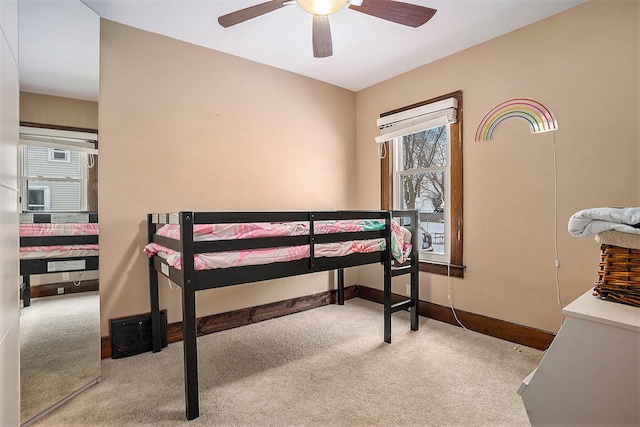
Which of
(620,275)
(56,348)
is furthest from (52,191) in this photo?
(620,275)

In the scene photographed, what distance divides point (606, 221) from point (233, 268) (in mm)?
1695

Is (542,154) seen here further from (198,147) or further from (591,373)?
(198,147)

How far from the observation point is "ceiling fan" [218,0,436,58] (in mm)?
1739

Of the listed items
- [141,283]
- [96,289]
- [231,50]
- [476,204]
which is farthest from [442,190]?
[96,289]

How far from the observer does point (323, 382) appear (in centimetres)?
201

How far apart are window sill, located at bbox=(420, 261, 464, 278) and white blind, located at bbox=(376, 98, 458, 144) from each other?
1258 millimetres

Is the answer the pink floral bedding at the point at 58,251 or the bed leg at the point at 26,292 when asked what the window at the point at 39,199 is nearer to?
the pink floral bedding at the point at 58,251

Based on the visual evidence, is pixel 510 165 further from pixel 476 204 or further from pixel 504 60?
pixel 504 60

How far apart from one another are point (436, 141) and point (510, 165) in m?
0.79

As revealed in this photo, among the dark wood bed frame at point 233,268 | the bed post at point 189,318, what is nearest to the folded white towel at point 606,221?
the dark wood bed frame at point 233,268

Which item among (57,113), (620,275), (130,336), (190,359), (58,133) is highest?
(57,113)

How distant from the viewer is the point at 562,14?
2.33 meters

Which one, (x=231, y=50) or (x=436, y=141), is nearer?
(x=231, y=50)

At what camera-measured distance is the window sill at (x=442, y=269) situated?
9.66ft
